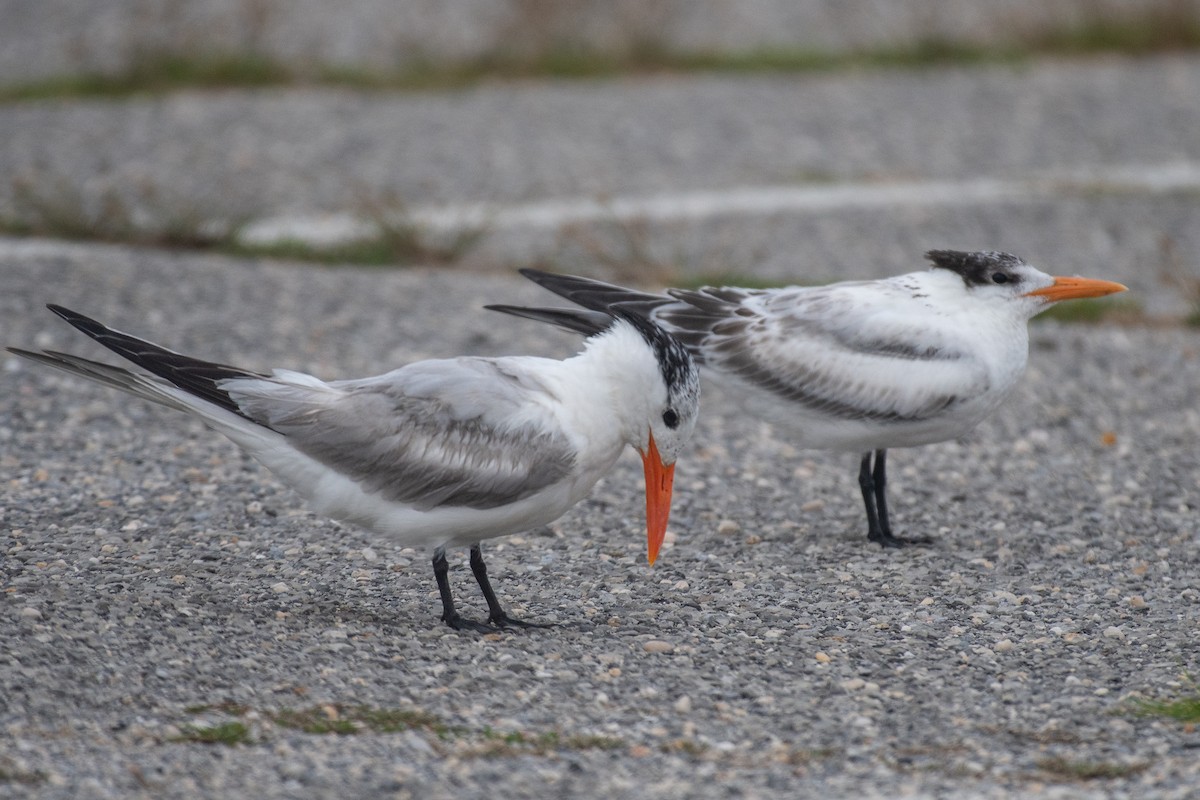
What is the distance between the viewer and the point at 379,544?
207 inches

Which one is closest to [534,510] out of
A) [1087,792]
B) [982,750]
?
[982,750]

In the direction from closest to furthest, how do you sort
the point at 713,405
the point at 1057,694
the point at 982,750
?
the point at 982,750 → the point at 1057,694 → the point at 713,405

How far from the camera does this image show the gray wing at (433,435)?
4.23 metres

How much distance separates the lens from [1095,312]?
8.27 m

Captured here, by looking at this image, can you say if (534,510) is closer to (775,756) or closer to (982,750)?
(775,756)

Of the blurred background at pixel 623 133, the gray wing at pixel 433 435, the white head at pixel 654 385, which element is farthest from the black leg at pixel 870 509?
the blurred background at pixel 623 133

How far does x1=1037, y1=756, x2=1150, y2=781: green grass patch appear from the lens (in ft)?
11.9

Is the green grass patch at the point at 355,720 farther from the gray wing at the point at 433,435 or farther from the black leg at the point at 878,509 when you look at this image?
the black leg at the point at 878,509

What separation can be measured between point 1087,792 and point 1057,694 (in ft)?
1.99

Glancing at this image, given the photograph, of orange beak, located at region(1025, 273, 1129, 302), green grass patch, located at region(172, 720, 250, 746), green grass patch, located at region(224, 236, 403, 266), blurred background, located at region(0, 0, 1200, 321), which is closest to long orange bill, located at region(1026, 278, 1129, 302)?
orange beak, located at region(1025, 273, 1129, 302)

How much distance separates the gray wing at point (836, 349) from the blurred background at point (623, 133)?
277cm

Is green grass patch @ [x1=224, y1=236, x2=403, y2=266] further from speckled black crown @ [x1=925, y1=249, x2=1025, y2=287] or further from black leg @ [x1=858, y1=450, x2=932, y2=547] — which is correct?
speckled black crown @ [x1=925, y1=249, x2=1025, y2=287]

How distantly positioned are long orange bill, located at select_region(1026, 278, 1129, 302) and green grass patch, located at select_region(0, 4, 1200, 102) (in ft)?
26.8

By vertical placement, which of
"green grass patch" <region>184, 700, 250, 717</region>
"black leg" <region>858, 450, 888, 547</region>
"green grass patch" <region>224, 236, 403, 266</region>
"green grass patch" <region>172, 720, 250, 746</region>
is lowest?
"green grass patch" <region>172, 720, 250, 746</region>
